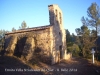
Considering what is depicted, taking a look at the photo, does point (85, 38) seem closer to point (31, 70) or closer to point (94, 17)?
point (94, 17)

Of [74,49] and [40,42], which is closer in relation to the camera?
[40,42]

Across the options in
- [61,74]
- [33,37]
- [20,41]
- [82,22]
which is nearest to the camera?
[61,74]

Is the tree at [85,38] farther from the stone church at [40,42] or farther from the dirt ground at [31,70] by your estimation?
the dirt ground at [31,70]

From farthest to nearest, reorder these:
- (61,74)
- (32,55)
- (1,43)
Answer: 1. (1,43)
2. (32,55)
3. (61,74)

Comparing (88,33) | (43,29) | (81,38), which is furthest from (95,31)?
(43,29)

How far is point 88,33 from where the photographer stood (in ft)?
70.5

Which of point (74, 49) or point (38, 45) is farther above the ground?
point (38, 45)

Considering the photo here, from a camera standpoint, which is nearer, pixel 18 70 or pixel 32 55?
pixel 18 70

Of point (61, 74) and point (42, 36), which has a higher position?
point (42, 36)

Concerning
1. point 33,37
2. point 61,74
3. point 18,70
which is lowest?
point 61,74

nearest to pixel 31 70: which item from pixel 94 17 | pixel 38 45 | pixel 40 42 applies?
pixel 38 45

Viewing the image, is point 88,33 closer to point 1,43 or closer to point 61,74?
point 61,74

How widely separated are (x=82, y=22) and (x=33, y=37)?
1205 cm

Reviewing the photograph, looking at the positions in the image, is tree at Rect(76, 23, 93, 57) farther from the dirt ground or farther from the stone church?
the dirt ground
